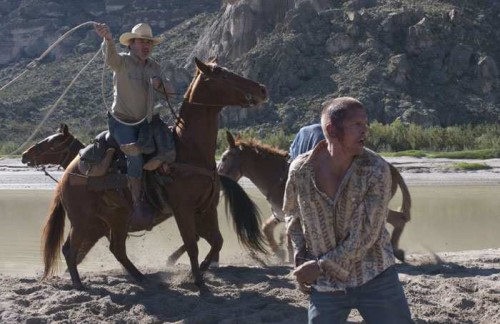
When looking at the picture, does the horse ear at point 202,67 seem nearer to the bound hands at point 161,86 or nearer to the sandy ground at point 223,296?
the bound hands at point 161,86

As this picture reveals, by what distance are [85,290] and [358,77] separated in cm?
4731

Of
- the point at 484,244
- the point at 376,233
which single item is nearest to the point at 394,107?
the point at 484,244

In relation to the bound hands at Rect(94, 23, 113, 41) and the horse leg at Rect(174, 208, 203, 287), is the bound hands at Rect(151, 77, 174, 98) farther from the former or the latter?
the horse leg at Rect(174, 208, 203, 287)

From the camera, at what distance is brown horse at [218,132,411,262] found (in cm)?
1130

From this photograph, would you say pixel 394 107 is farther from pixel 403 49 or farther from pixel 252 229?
pixel 252 229

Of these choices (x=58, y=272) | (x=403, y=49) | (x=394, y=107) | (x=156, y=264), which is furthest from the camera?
(x=403, y=49)

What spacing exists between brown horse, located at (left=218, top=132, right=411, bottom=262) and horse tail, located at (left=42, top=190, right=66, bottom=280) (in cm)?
243

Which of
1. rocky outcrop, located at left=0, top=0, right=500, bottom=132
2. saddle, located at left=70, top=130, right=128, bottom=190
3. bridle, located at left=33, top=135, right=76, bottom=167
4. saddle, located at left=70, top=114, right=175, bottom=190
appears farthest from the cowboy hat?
rocky outcrop, located at left=0, top=0, right=500, bottom=132

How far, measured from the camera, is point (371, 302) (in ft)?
16.2

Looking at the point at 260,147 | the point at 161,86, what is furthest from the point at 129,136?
the point at 260,147

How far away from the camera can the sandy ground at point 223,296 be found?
24.9 feet

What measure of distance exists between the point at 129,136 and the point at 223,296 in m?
1.93

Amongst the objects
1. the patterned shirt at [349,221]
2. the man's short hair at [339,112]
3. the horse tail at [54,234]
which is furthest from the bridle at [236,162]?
the man's short hair at [339,112]

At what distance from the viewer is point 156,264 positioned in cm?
1203
